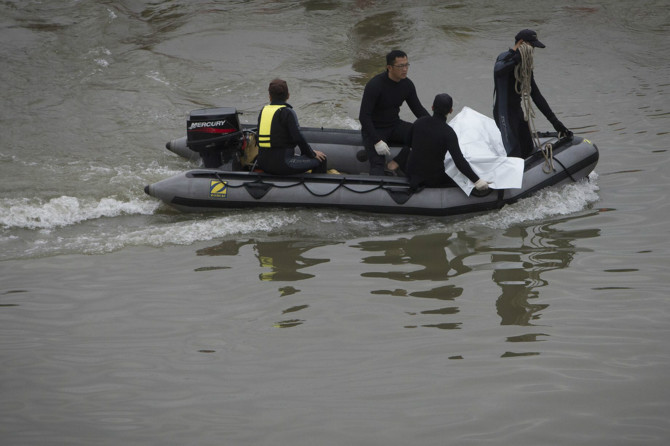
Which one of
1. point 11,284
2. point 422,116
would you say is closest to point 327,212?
point 422,116

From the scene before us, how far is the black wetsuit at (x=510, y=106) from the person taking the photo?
5859 millimetres

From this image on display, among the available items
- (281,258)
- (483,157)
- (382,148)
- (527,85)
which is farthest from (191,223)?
(527,85)

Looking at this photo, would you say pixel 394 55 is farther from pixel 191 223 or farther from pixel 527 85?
pixel 191 223

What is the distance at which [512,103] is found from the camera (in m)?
6.05

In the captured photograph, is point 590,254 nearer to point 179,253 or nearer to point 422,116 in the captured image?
point 422,116

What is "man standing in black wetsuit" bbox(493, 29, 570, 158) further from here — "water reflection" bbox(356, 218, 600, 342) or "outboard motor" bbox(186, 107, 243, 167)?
"outboard motor" bbox(186, 107, 243, 167)

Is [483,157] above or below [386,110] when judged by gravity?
below

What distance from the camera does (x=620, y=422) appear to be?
3.10 meters

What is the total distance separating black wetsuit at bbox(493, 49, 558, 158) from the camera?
586cm

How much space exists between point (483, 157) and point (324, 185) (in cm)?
138

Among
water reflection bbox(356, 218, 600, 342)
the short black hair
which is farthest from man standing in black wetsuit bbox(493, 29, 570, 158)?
water reflection bbox(356, 218, 600, 342)

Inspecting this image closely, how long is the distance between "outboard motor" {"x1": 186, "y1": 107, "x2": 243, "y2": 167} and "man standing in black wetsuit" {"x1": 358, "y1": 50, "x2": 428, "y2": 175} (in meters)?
1.24

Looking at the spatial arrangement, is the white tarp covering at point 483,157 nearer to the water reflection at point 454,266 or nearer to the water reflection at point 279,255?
the water reflection at point 454,266

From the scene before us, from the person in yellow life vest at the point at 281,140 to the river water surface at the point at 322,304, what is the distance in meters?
0.47
